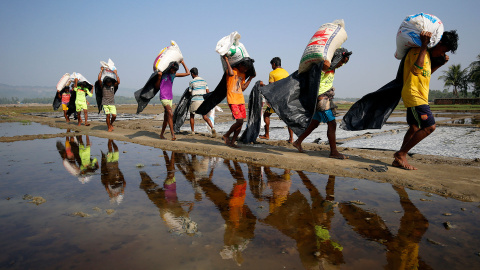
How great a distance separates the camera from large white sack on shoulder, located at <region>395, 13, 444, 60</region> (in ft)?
11.8

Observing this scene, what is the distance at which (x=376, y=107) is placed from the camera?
4.62m

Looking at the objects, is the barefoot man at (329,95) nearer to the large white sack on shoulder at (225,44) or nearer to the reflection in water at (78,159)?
the large white sack on shoulder at (225,44)

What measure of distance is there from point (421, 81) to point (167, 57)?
5.05 metres

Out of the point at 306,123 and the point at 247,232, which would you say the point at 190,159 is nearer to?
the point at 306,123

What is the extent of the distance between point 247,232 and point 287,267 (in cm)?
49

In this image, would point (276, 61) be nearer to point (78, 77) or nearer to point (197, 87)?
point (197, 87)

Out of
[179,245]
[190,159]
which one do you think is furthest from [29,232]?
[190,159]

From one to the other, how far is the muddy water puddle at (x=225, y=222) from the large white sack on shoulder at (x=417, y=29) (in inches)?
74.1

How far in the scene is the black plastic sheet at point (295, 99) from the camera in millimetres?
4609

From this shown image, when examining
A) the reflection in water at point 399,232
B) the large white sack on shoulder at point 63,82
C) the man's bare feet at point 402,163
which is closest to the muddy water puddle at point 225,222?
the reflection in water at point 399,232

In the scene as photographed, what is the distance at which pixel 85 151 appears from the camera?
5527 mm

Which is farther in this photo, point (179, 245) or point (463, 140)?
point (463, 140)

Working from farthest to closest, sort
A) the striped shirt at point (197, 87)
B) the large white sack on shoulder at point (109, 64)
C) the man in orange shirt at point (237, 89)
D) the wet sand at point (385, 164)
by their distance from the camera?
the large white sack on shoulder at point (109, 64)
the striped shirt at point (197, 87)
the man in orange shirt at point (237, 89)
the wet sand at point (385, 164)

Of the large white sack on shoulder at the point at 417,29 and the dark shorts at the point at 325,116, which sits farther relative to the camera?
the dark shorts at the point at 325,116
